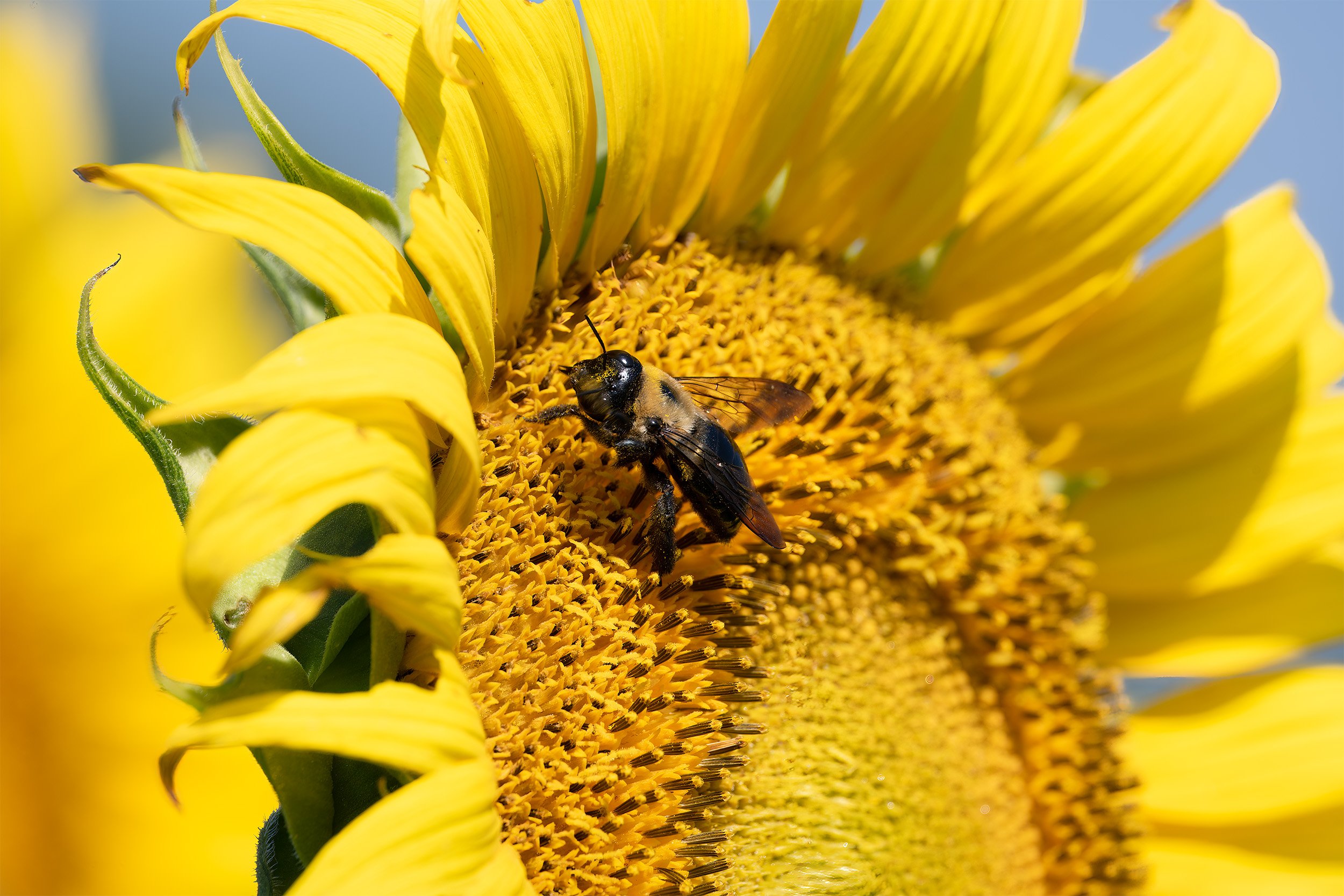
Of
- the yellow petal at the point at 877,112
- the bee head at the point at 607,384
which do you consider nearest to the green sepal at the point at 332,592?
the bee head at the point at 607,384

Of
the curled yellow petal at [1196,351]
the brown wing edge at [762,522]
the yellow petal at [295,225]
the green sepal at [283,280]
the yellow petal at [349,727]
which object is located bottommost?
the yellow petal at [349,727]

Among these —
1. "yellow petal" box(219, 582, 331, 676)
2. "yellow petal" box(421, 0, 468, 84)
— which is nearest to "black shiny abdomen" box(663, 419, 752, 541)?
"yellow petal" box(421, 0, 468, 84)

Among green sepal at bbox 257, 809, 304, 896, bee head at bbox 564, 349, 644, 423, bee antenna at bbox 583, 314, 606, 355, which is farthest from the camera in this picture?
bee antenna at bbox 583, 314, 606, 355

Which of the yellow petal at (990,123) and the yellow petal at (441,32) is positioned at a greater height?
the yellow petal at (990,123)

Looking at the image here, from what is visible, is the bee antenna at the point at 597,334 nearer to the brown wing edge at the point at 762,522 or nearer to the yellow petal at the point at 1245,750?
the brown wing edge at the point at 762,522

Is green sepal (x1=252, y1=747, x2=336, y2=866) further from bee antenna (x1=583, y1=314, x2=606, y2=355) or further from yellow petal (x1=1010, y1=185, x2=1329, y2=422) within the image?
yellow petal (x1=1010, y1=185, x2=1329, y2=422)

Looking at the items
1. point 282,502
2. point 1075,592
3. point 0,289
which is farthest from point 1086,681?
point 0,289
